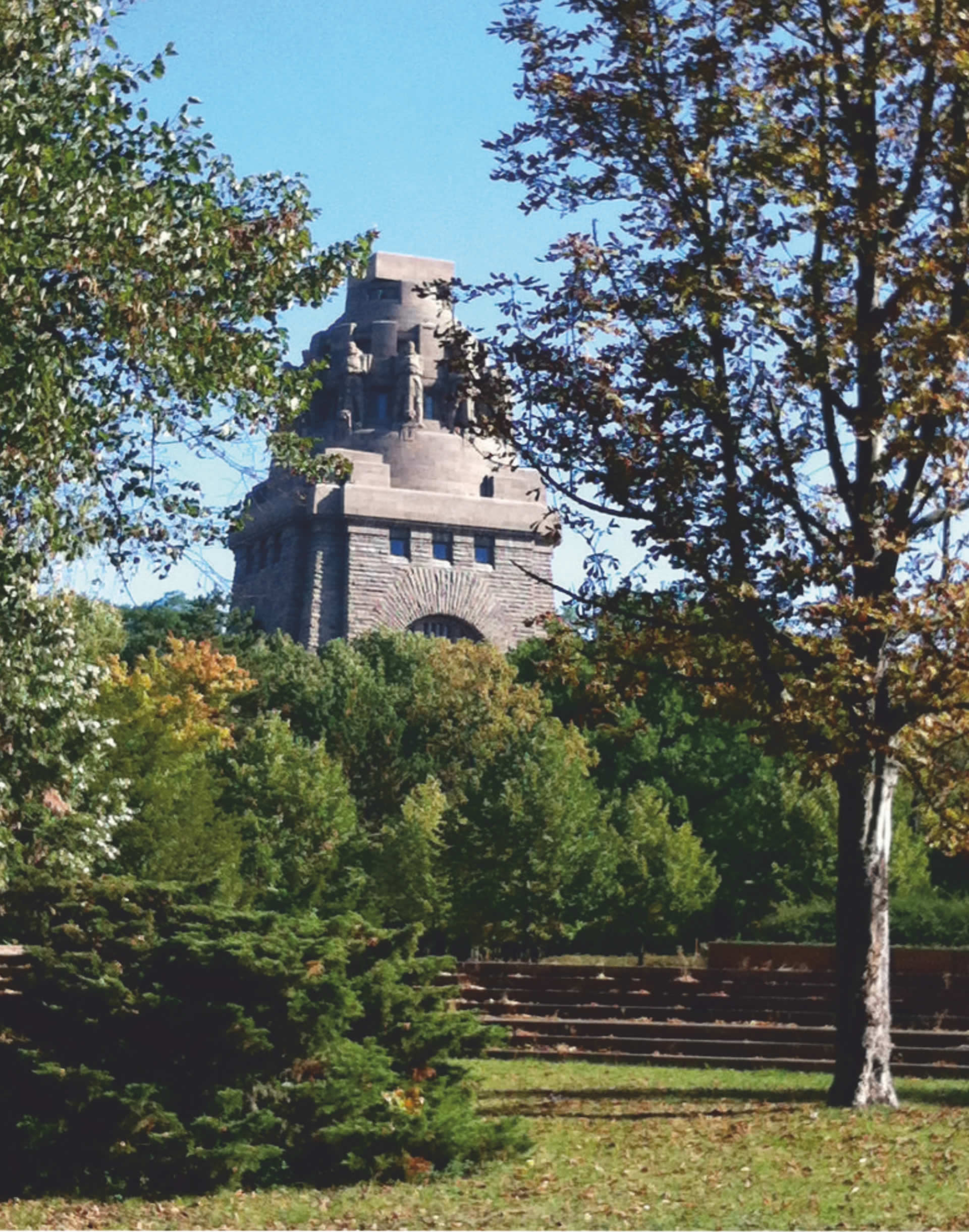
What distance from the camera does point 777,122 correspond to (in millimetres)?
19047

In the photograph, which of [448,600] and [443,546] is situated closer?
[448,600]

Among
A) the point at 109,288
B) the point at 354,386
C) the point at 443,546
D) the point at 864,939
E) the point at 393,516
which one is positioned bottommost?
the point at 864,939

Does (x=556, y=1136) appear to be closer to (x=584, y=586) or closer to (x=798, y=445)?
(x=584, y=586)

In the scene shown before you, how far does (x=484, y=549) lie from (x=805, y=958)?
205 ft

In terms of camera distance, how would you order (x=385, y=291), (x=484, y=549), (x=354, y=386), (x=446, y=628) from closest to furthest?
(x=446, y=628) < (x=484, y=549) < (x=354, y=386) < (x=385, y=291)

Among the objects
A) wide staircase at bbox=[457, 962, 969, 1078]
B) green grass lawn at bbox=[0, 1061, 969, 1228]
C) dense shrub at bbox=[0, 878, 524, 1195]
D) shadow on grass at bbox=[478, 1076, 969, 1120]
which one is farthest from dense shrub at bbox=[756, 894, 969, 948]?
dense shrub at bbox=[0, 878, 524, 1195]

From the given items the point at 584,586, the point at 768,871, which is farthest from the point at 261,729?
the point at 584,586

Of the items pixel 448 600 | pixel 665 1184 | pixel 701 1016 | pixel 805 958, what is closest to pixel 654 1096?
pixel 665 1184

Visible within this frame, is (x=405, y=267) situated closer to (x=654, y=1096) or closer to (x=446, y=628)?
(x=446, y=628)

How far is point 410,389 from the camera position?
314ft

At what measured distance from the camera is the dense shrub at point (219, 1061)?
14273 millimetres

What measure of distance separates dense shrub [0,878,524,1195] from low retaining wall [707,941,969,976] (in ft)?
52.6

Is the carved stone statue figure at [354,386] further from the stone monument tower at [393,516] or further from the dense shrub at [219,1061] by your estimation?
the dense shrub at [219,1061]

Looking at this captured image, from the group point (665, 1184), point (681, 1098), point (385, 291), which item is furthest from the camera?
point (385, 291)
